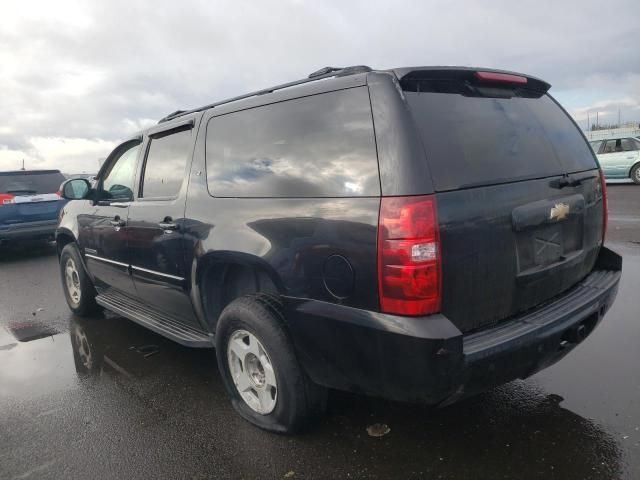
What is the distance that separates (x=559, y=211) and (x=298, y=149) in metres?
1.43

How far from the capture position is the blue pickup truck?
9102 millimetres

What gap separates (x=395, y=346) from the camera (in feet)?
6.94

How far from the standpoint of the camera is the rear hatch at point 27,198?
912 centimetres

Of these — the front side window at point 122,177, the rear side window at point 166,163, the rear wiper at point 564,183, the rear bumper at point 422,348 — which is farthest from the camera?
the front side window at point 122,177

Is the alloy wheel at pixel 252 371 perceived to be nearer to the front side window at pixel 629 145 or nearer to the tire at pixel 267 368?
the tire at pixel 267 368

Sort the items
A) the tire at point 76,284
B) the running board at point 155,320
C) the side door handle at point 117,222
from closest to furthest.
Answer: the running board at point 155,320 < the side door handle at point 117,222 < the tire at point 76,284

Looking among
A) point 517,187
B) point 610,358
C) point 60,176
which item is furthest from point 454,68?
point 60,176

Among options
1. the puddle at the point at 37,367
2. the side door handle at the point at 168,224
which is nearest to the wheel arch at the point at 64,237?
the puddle at the point at 37,367

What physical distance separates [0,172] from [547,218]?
9.98 m

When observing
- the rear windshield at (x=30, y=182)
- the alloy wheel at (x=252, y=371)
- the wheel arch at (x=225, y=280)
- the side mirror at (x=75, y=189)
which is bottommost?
the alloy wheel at (x=252, y=371)

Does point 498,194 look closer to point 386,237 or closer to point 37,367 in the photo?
point 386,237

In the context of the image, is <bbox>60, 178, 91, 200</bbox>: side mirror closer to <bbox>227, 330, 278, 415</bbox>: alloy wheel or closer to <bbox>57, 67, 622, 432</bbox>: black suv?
<bbox>57, 67, 622, 432</bbox>: black suv

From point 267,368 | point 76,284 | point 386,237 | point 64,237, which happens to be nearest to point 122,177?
point 64,237

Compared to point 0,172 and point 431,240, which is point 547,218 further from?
point 0,172
